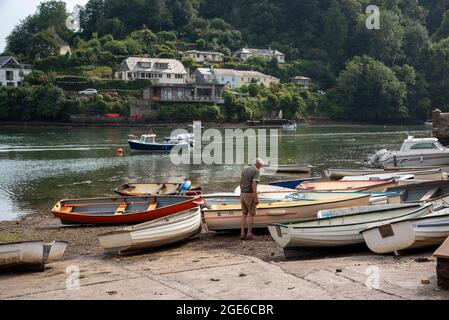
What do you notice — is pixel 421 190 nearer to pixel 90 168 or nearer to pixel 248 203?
pixel 248 203

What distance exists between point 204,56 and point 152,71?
70.4 feet

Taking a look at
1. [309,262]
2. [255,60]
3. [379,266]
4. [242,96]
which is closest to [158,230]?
[309,262]

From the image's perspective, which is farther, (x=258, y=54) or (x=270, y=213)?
(x=258, y=54)

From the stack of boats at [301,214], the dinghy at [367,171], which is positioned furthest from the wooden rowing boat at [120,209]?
the dinghy at [367,171]

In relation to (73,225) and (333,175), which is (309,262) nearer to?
(73,225)

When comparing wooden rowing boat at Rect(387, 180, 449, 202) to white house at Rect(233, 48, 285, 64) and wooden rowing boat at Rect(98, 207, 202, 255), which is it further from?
white house at Rect(233, 48, 285, 64)

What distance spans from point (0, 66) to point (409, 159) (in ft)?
313

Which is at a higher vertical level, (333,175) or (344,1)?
(344,1)

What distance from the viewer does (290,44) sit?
5886 inches

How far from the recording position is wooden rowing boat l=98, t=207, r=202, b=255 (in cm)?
1389

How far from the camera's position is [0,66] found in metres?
110

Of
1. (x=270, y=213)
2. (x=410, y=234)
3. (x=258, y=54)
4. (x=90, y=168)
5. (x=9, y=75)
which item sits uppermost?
(x=258, y=54)

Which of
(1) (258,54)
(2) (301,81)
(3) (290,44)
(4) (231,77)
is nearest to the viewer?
(4) (231,77)

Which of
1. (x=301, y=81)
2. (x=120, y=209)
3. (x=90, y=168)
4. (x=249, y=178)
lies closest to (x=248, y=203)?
(x=249, y=178)
